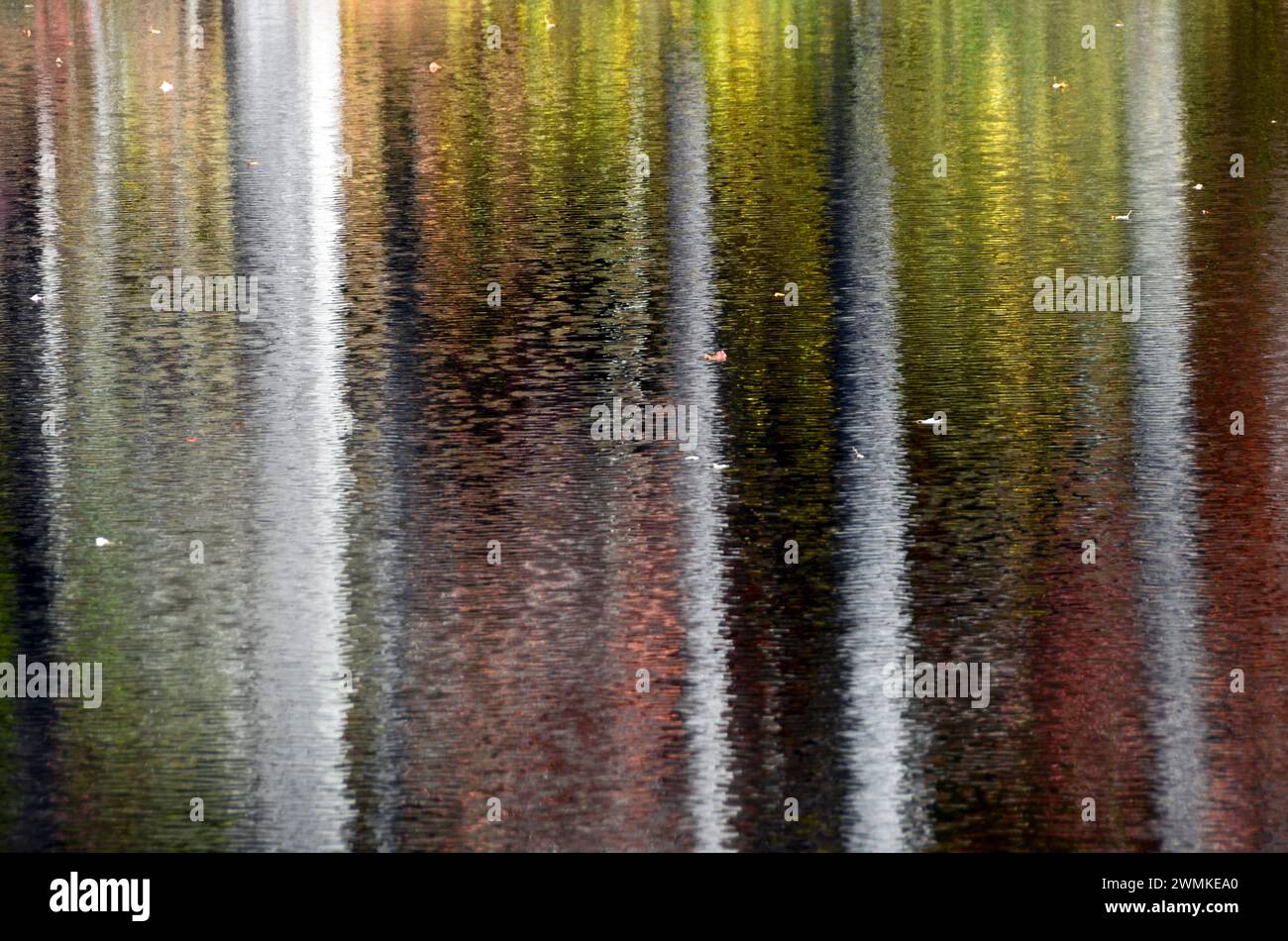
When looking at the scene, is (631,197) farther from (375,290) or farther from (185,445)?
(185,445)

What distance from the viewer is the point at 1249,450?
936 cm

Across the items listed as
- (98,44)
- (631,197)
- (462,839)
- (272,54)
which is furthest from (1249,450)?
(98,44)

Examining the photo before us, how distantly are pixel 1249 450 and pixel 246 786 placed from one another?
4.96 m

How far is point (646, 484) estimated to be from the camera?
9.02 metres

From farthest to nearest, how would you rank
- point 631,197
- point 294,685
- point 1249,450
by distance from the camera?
point 631,197
point 1249,450
point 294,685

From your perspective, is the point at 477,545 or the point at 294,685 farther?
the point at 477,545

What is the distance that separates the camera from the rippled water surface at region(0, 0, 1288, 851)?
20.5 feet

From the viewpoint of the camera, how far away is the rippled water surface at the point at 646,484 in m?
6.23

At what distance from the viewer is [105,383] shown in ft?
35.1
